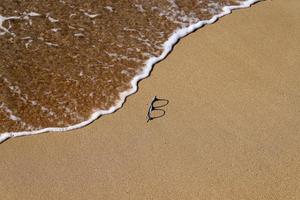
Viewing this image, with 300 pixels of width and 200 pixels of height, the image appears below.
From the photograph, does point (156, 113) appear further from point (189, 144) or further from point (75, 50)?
point (75, 50)

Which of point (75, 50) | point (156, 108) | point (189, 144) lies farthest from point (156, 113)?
point (75, 50)

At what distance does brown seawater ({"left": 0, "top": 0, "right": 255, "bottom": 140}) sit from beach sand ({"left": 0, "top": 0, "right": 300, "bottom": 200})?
282mm

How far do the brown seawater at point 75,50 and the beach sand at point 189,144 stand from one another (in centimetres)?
28

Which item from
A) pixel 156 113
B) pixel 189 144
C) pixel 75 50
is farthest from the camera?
pixel 75 50

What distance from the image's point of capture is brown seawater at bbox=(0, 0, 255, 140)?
515cm

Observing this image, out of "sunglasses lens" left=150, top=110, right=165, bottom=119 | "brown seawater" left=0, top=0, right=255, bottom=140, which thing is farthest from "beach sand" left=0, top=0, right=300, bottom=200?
"brown seawater" left=0, top=0, right=255, bottom=140

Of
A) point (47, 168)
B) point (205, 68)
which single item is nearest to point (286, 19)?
point (205, 68)

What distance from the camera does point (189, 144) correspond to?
4.65m

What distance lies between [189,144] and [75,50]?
202 centimetres

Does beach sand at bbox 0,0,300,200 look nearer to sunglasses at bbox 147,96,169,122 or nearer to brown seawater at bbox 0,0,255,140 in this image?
sunglasses at bbox 147,96,169,122

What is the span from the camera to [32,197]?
13.5ft

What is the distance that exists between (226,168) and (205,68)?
151cm

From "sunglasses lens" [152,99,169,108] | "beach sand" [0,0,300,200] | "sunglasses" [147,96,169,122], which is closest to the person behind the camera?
"beach sand" [0,0,300,200]

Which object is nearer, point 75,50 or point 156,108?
point 156,108
